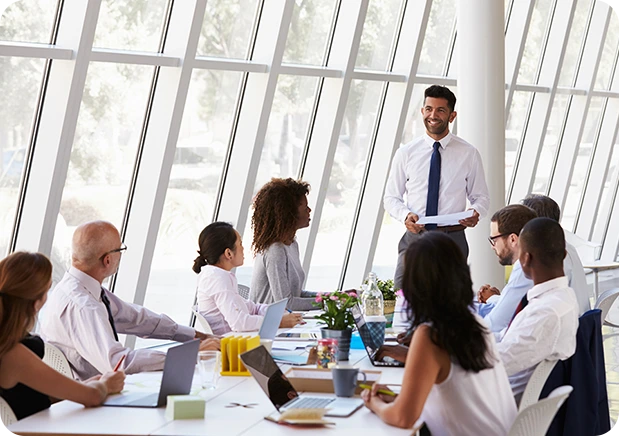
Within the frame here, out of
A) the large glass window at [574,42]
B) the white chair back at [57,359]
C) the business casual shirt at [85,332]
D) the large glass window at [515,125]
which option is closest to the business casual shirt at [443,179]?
the business casual shirt at [85,332]

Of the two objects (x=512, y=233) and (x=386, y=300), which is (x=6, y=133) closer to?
(x=386, y=300)

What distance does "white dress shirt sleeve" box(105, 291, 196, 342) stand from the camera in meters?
4.05

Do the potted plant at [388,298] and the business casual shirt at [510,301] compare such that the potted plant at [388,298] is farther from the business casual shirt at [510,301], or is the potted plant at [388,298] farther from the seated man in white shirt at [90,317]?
the seated man in white shirt at [90,317]

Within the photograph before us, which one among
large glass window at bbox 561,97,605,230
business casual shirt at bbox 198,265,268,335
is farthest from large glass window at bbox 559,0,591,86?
business casual shirt at bbox 198,265,268,335

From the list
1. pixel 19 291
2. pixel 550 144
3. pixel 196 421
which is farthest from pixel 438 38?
pixel 196 421

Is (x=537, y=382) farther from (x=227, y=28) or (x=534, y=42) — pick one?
(x=534, y=42)

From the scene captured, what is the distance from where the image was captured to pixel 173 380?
2859 mm

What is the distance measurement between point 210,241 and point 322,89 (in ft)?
13.9

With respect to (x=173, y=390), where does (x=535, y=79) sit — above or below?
above

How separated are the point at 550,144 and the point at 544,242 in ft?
36.5

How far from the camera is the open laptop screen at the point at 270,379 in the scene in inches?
109

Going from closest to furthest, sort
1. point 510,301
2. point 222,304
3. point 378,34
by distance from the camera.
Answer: point 510,301 → point 222,304 → point 378,34

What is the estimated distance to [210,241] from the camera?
446 centimetres

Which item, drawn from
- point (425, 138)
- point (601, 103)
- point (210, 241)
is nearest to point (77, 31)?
point (210, 241)
